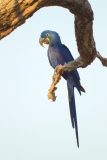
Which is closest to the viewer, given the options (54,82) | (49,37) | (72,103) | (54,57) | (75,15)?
(75,15)

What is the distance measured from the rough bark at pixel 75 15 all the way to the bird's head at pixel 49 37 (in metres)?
3.09

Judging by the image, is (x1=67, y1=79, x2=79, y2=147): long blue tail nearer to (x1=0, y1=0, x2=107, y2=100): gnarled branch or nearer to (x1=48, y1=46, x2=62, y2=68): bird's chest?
(x1=48, y1=46, x2=62, y2=68): bird's chest

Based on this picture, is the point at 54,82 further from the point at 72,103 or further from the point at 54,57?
the point at 54,57

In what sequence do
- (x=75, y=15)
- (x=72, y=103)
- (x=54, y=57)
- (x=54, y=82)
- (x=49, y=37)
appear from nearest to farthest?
1. (x=75, y=15)
2. (x=54, y=82)
3. (x=72, y=103)
4. (x=54, y=57)
5. (x=49, y=37)

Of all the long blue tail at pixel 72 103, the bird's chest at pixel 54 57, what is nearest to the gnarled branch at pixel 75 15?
the long blue tail at pixel 72 103

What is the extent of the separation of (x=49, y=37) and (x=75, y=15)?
12.7ft

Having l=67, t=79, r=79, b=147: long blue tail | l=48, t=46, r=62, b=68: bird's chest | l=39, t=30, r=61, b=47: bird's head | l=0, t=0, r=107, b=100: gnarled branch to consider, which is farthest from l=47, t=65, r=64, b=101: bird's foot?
l=39, t=30, r=61, b=47: bird's head

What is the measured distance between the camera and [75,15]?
8.17ft

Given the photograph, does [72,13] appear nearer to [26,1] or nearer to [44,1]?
[44,1]

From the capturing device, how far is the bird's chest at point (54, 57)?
20.1 feet

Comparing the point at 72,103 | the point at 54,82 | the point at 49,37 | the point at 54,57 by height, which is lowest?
the point at 54,82

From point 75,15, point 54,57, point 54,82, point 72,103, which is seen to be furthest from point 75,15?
point 54,57

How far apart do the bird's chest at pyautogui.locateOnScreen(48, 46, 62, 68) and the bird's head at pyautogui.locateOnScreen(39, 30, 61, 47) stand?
184 millimetres

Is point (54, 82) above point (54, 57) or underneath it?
underneath
